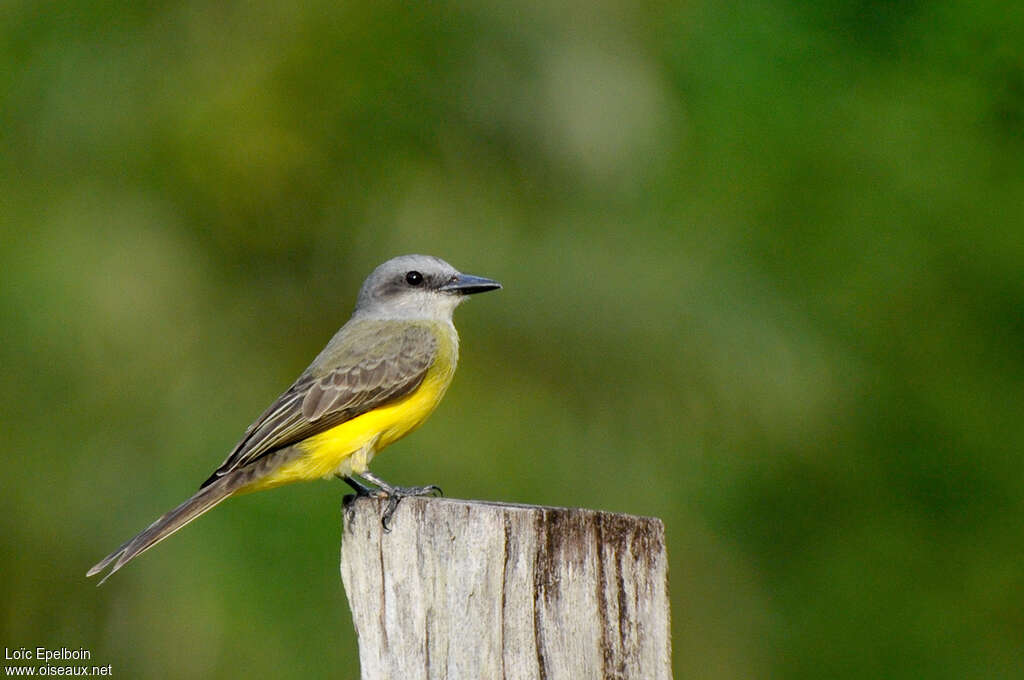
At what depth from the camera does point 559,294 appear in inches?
364

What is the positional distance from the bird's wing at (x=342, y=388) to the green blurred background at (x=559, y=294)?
215cm

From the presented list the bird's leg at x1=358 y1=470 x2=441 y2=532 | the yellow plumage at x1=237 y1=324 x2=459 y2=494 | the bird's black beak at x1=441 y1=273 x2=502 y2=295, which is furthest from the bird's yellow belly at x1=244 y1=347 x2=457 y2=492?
the bird's black beak at x1=441 y1=273 x2=502 y2=295

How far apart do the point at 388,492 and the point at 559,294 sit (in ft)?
14.7

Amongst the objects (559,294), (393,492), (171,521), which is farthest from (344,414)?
(559,294)

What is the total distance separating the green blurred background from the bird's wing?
2153mm

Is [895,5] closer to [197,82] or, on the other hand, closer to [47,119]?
[197,82]

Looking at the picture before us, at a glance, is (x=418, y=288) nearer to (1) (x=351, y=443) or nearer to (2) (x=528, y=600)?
(1) (x=351, y=443)

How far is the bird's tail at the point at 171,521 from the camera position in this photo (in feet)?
16.4

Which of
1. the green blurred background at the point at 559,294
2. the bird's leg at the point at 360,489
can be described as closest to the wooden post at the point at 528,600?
the bird's leg at the point at 360,489

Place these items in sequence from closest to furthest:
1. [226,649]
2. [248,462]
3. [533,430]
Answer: [248,462] < [226,649] < [533,430]

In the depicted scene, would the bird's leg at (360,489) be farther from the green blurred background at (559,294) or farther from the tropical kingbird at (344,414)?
the green blurred background at (559,294)

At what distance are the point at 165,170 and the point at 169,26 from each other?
101cm

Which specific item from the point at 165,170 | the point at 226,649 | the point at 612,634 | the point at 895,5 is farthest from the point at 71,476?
the point at 895,5

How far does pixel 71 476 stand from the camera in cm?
851
